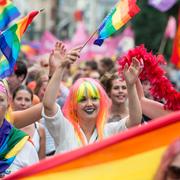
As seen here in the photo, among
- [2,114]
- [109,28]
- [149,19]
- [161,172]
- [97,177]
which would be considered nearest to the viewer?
[161,172]

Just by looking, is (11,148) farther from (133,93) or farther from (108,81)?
(108,81)

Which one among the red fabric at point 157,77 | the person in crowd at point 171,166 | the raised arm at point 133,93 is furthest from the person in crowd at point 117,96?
the person in crowd at point 171,166

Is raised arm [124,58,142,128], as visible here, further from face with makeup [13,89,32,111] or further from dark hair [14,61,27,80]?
dark hair [14,61,27,80]

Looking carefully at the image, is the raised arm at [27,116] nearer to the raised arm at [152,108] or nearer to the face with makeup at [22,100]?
the raised arm at [152,108]

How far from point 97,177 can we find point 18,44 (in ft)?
11.8

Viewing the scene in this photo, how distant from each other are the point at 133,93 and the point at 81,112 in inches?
19.6

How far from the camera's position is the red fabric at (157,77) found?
6.49m

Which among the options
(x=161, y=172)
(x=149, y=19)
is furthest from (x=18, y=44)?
(x=149, y=19)

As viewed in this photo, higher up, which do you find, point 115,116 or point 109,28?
point 109,28

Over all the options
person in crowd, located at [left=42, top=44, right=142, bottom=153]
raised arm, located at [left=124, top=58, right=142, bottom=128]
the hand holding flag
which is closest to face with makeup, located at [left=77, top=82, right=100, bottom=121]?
person in crowd, located at [left=42, top=44, right=142, bottom=153]

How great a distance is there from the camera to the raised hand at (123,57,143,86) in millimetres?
6004

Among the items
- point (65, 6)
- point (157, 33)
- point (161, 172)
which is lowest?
point (161, 172)

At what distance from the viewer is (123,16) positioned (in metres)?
7.05

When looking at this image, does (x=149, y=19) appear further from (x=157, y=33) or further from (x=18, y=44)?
(x=18, y=44)
